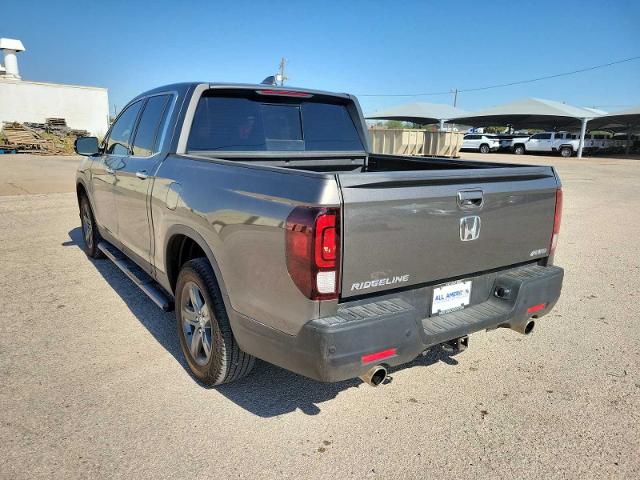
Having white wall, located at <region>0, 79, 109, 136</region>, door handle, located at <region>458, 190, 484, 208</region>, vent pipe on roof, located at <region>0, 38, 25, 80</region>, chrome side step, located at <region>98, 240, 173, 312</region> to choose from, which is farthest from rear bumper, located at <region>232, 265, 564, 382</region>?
vent pipe on roof, located at <region>0, 38, 25, 80</region>

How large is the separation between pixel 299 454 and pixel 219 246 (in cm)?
121

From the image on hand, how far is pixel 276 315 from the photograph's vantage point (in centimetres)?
240

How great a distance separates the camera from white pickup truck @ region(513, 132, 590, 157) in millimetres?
35981

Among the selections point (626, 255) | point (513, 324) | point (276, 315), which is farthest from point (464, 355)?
point (626, 255)

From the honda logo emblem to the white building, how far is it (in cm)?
3183

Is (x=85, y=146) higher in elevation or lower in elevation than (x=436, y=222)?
higher

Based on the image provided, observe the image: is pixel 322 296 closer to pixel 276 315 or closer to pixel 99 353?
pixel 276 315

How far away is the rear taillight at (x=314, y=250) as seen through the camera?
217 centimetres

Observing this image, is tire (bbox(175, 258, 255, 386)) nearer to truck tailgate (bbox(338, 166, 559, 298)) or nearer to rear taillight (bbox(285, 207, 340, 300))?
rear taillight (bbox(285, 207, 340, 300))

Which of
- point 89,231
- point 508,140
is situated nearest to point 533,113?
point 508,140

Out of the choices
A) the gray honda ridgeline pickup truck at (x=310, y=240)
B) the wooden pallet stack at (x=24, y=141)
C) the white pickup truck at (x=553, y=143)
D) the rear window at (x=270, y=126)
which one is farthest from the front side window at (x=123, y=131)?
the white pickup truck at (x=553, y=143)

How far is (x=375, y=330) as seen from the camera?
90.0 inches

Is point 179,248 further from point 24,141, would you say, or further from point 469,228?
point 24,141

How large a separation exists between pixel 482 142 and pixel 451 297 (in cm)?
3932
